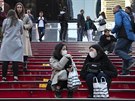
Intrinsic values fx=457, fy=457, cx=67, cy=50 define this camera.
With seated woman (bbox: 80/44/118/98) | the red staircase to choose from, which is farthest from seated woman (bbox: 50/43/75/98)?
seated woman (bbox: 80/44/118/98)

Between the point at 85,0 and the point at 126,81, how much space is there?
23.0 m

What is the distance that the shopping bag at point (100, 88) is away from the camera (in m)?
7.95

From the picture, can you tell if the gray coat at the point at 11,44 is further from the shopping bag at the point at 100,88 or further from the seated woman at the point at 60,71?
the shopping bag at the point at 100,88

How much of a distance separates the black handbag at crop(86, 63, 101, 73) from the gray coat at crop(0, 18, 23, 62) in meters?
2.48

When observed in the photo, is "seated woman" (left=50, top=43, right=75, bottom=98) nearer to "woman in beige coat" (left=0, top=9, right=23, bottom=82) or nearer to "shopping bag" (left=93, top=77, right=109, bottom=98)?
"shopping bag" (left=93, top=77, right=109, bottom=98)

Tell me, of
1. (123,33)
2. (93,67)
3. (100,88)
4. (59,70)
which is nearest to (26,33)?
(123,33)

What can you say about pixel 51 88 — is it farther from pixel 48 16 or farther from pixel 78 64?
pixel 48 16

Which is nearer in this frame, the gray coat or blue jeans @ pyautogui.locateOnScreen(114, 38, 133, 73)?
the gray coat

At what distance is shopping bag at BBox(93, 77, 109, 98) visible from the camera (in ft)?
26.1

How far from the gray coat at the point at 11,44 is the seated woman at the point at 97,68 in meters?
2.45

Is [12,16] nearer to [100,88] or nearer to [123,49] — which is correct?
[123,49]

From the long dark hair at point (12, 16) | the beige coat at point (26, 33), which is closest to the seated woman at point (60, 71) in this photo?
the long dark hair at point (12, 16)

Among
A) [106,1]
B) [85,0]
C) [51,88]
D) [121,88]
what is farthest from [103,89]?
[85,0]

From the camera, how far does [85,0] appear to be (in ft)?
108
